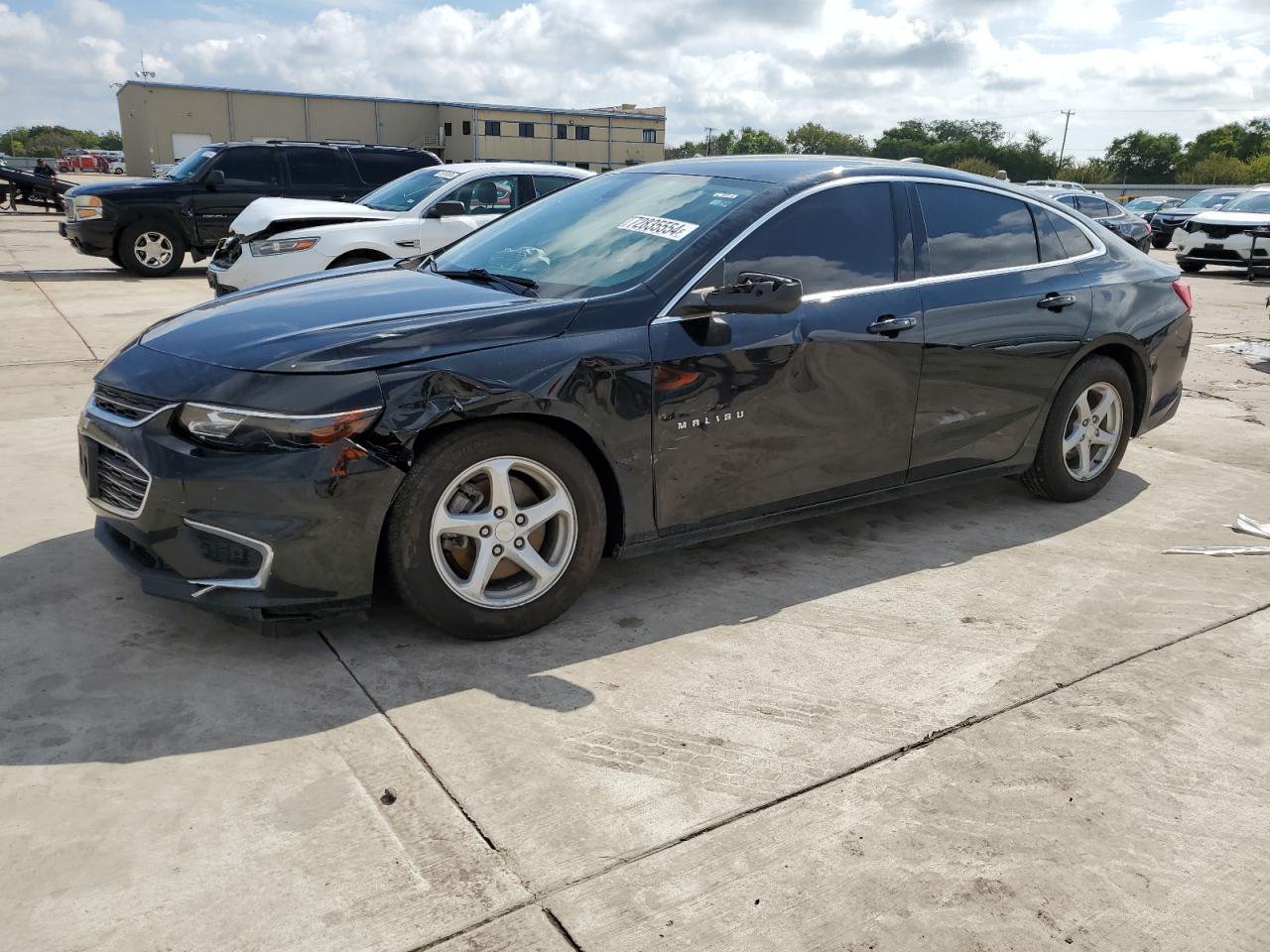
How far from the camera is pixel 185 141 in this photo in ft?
206

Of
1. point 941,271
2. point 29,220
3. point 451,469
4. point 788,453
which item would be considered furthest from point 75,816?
point 29,220

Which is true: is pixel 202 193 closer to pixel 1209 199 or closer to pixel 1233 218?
pixel 1233 218

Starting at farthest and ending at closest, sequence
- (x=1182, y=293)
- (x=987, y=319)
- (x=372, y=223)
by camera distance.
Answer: (x=372, y=223) → (x=1182, y=293) → (x=987, y=319)

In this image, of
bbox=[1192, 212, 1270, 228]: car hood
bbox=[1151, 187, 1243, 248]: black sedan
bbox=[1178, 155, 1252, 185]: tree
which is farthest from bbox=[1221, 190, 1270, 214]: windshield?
bbox=[1178, 155, 1252, 185]: tree

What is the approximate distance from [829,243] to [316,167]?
11641 mm

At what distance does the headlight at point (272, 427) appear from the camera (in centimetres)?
315

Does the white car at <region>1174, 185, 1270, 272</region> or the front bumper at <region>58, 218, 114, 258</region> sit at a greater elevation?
the white car at <region>1174, 185, 1270, 272</region>

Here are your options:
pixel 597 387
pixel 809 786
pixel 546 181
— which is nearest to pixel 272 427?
pixel 597 387

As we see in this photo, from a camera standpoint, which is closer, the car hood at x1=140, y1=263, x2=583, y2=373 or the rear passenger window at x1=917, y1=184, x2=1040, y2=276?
the car hood at x1=140, y1=263, x2=583, y2=373

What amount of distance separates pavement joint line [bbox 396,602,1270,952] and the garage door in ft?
222

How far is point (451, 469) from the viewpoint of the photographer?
10.9 ft

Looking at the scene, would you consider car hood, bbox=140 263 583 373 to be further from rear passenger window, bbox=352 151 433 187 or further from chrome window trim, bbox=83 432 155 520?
rear passenger window, bbox=352 151 433 187

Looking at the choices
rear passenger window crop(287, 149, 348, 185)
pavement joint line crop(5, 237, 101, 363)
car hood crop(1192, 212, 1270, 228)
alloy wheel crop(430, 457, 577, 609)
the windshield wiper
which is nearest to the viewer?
alloy wheel crop(430, 457, 577, 609)

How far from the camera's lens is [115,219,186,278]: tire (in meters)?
13.9
